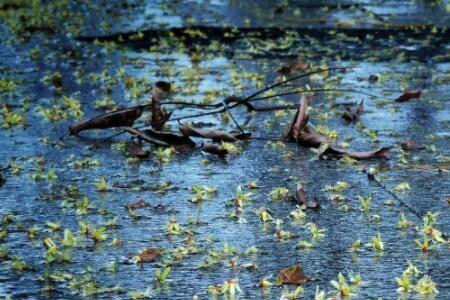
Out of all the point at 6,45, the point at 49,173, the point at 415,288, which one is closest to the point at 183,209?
the point at 49,173

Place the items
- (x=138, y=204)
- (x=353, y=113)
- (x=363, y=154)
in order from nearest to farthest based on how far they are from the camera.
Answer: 1. (x=138, y=204)
2. (x=363, y=154)
3. (x=353, y=113)

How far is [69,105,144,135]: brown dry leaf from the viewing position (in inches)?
218

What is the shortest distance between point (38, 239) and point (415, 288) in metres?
1.38

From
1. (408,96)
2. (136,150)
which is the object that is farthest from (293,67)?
(136,150)

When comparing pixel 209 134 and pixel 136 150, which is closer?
pixel 136 150

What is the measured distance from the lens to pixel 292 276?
126 inches

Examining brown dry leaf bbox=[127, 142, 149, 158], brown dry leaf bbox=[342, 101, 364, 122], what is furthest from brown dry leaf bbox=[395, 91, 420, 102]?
brown dry leaf bbox=[127, 142, 149, 158]

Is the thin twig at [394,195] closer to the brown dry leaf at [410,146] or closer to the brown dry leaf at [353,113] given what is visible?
the brown dry leaf at [410,146]

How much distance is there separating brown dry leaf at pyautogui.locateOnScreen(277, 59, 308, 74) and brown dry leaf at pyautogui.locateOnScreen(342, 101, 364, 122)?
1467 millimetres

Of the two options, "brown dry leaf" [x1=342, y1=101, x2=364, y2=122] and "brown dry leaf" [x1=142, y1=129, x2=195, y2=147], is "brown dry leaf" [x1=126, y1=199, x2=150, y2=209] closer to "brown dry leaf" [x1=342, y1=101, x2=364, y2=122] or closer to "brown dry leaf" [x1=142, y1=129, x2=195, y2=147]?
"brown dry leaf" [x1=142, y1=129, x2=195, y2=147]

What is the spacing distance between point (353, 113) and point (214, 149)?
1.13 metres

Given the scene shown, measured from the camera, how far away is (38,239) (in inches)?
146

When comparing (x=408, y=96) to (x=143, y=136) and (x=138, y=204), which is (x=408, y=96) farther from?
(x=138, y=204)

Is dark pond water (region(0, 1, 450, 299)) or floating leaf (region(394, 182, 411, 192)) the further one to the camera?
floating leaf (region(394, 182, 411, 192))
